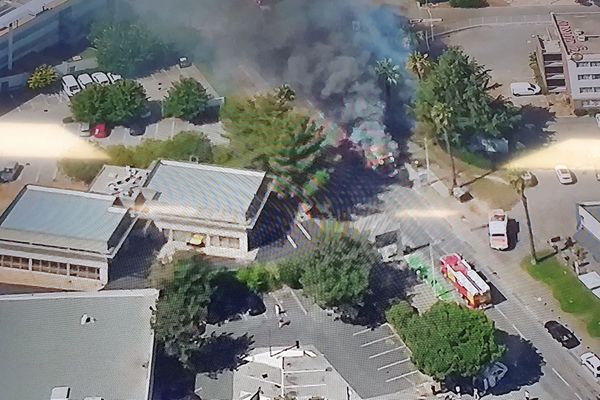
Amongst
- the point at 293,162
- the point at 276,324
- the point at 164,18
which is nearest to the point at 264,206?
the point at 293,162

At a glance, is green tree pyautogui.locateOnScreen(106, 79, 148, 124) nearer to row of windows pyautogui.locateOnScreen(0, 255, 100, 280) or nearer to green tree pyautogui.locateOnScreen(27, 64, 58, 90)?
green tree pyautogui.locateOnScreen(27, 64, 58, 90)

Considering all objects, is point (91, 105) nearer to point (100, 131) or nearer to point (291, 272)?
point (100, 131)

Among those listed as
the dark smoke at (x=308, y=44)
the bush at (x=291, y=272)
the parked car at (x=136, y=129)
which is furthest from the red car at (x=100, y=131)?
the bush at (x=291, y=272)

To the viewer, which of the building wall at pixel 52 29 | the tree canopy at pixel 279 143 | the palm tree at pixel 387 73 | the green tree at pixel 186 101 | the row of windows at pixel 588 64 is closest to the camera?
the tree canopy at pixel 279 143

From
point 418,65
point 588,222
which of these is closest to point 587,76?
point 418,65

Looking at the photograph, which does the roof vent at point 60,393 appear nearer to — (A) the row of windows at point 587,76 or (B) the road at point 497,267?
(B) the road at point 497,267
